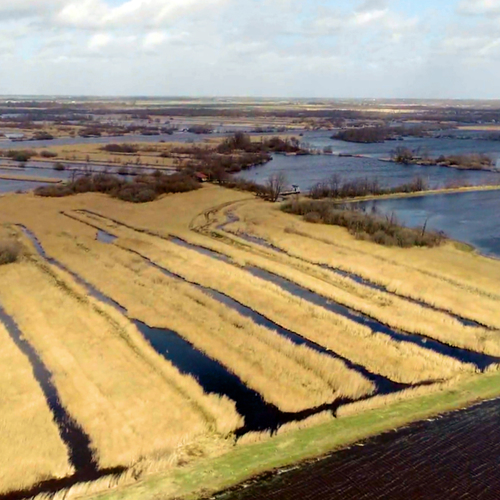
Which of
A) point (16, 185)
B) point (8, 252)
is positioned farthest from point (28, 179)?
point (8, 252)

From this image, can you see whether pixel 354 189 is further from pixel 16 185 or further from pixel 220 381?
pixel 220 381

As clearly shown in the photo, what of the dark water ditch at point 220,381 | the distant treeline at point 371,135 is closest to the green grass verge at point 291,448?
the dark water ditch at point 220,381

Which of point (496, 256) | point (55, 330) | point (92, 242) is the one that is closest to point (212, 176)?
point (92, 242)

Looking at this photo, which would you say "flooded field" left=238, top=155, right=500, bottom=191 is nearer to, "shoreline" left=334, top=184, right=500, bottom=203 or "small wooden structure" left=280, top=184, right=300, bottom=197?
"small wooden structure" left=280, top=184, right=300, bottom=197

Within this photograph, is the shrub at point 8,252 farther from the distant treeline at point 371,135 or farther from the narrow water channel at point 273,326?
the distant treeline at point 371,135

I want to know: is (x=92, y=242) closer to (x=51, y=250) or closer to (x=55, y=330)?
(x=51, y=250)

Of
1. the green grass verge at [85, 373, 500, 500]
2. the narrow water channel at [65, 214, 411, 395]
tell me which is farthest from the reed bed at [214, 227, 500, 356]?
the narrow water channel at [65, 214, 411, 395]
